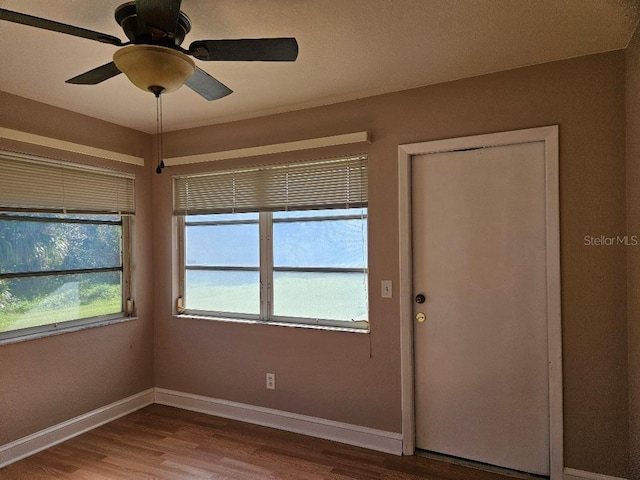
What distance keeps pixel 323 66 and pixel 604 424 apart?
254 centimetres

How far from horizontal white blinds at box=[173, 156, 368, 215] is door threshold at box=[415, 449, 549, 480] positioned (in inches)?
68.2

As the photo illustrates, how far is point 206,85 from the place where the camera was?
1.95 m

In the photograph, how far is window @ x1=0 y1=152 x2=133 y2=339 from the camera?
2.76m

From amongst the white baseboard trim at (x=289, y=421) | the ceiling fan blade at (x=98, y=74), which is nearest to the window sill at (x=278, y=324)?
the white baseboard trim at (x=289, y=421)

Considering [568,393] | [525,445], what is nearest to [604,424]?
[568,393]

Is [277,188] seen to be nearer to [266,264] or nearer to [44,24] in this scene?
[266,264]

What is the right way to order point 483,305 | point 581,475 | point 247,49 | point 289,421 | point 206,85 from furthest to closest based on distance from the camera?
Answer: point 289,421 < point 483,305 < point 581,475 < point 206,85 < point 247,49

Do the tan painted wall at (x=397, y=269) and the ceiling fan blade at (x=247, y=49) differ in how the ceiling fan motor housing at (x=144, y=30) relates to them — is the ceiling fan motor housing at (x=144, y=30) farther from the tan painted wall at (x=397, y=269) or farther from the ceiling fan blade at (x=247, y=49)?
the tan painted wall at (x=397, y=269)

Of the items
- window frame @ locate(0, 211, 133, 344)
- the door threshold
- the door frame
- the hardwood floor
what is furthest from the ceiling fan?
the door threshold

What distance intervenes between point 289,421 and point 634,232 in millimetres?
2523

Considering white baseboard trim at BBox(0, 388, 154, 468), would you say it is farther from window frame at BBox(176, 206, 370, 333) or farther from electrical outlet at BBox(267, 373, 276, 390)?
electrical outlet at BBox(267, 373, 276, 390)

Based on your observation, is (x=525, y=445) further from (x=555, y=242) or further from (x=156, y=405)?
(x=156, y=405)

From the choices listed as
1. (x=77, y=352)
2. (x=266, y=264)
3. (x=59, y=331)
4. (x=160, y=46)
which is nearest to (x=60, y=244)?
(x=59, y=331)

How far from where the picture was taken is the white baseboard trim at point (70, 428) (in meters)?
2.68
